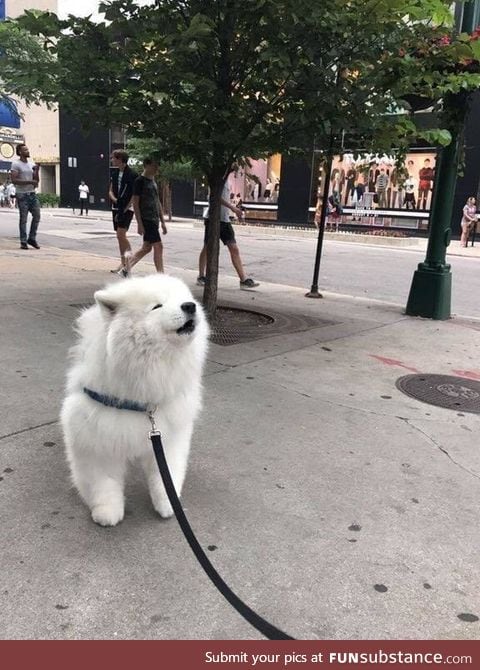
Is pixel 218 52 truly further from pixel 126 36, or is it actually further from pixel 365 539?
pixel 365 539

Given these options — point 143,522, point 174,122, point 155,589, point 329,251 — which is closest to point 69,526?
point 143,522

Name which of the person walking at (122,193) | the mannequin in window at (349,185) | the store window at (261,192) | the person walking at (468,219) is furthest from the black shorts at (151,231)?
the store window at (261,192)

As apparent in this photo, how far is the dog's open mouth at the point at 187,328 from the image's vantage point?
7.20ft

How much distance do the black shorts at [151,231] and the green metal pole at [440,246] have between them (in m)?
3.74

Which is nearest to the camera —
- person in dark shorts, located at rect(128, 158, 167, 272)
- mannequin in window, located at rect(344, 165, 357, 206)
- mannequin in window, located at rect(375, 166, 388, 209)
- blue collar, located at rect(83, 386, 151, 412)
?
blue collar, located at rect(83, 386, 151, 412)

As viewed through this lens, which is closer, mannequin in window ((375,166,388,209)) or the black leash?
the black leash

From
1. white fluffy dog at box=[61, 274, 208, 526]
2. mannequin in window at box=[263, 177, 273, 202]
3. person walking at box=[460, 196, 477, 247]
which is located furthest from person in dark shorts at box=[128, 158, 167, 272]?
mannequin in window at box=[263, 177, 273, 202]

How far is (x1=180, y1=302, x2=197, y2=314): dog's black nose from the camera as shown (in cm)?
219

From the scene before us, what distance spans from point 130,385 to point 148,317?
1.04 ft

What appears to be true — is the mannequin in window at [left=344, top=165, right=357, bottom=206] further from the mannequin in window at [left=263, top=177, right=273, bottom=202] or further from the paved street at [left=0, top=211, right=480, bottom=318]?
the paved street at [left=0, top=211, right=480, bottom=318]

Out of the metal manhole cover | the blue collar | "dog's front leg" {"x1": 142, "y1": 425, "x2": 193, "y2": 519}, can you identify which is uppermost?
the blue collar

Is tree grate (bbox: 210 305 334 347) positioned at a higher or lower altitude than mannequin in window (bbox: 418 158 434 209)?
lower

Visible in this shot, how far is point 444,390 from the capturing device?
15.4ft

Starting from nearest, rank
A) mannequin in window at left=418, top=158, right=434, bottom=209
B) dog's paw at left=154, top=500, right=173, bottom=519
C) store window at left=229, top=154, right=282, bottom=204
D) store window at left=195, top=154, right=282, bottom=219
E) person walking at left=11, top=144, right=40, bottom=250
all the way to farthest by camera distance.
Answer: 1. dog's paw at left=154, top=500, right=173, bottom=519
2. person walking at left=11, top=144, right=40, bottom=250
3. mannequin in window at left=418, top=158, right=434, bottom=209
4. store window at left=229, top=154, right=282, bottom=204
5. store window at left=195, top=154, right=282, bottom=219
